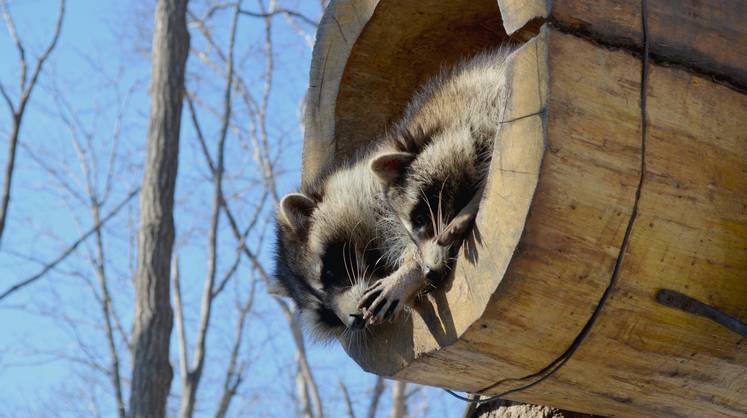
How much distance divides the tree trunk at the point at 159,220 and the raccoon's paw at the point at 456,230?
4012 millimetres

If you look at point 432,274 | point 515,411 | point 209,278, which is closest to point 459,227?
point 432,274

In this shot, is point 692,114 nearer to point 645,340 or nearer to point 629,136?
point 629,136

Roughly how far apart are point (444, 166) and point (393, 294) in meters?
0.42

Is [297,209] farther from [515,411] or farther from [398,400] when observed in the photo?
[398,400]

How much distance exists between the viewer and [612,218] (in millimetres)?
2070

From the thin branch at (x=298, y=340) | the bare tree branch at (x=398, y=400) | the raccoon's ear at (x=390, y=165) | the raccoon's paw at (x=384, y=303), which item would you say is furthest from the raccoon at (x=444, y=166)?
the bare tree branch at (x=398, y=400)

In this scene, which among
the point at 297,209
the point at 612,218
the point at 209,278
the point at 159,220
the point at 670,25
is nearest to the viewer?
the point at 612,218

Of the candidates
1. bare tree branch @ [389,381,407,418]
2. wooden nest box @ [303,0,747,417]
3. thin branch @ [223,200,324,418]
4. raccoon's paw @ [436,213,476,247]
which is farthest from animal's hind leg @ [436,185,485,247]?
bare tree branch @ [389,381,407,418]

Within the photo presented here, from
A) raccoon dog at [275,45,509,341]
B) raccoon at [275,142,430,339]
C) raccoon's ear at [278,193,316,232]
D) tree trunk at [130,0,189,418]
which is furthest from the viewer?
tree trunk at [130,0,189,418]

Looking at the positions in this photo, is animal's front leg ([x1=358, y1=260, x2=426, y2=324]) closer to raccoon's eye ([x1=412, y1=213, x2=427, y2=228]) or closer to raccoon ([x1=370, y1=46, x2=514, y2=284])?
raccoon ([x1=370, y1=46, x2=514, y2=284])

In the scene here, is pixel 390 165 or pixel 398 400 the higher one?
pixel 398 400

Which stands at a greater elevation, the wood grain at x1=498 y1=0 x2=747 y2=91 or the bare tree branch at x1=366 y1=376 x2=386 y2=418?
the bare tree branch at x1=366 y1=376 x2=386 y2=418

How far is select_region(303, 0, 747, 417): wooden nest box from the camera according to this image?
2053 mm

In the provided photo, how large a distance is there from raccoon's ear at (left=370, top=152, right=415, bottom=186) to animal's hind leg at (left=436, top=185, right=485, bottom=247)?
372mm
